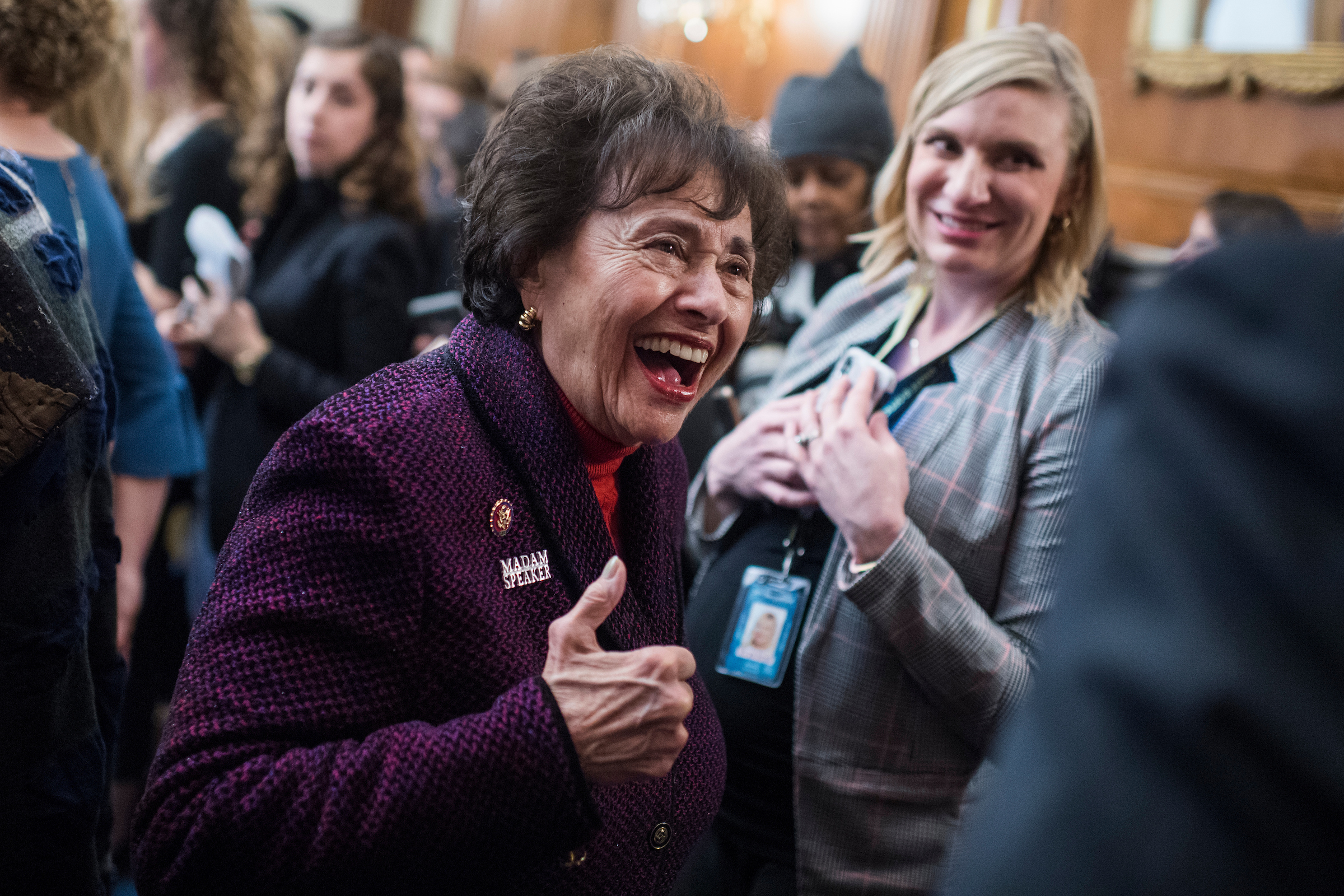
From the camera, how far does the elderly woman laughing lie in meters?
1.03

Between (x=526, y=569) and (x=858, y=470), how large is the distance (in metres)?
0.61

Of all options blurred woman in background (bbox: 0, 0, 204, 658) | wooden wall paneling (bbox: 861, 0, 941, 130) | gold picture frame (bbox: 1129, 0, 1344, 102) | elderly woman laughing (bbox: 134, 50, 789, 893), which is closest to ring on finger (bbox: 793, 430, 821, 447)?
elderly woman laughing (bbox: 134, 50, 789, 893)

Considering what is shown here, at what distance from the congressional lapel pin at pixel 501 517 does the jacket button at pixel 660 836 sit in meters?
0.42

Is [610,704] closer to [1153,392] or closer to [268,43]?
[1153,392]

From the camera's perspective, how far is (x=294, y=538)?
1.09 m

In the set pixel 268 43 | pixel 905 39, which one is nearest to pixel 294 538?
pixel 268 43

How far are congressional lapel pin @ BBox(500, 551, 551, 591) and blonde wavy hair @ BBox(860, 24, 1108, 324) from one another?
1.06 metres

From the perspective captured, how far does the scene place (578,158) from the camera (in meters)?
1.34

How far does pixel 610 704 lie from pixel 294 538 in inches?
14.9

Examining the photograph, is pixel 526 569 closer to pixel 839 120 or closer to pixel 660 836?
pixel 660 836

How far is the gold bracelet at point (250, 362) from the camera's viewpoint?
2.62m

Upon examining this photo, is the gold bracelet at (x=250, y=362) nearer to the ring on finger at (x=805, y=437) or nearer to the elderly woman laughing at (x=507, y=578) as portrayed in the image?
the elderly woman laughing at (x=507, y=578)

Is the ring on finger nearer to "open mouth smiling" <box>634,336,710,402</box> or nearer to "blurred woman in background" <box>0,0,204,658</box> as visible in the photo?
"open mouth smiling" <box>634,336,710,402</box>

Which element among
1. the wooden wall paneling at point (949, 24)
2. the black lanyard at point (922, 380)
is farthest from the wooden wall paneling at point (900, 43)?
the black lanyard at point (922, 380)
